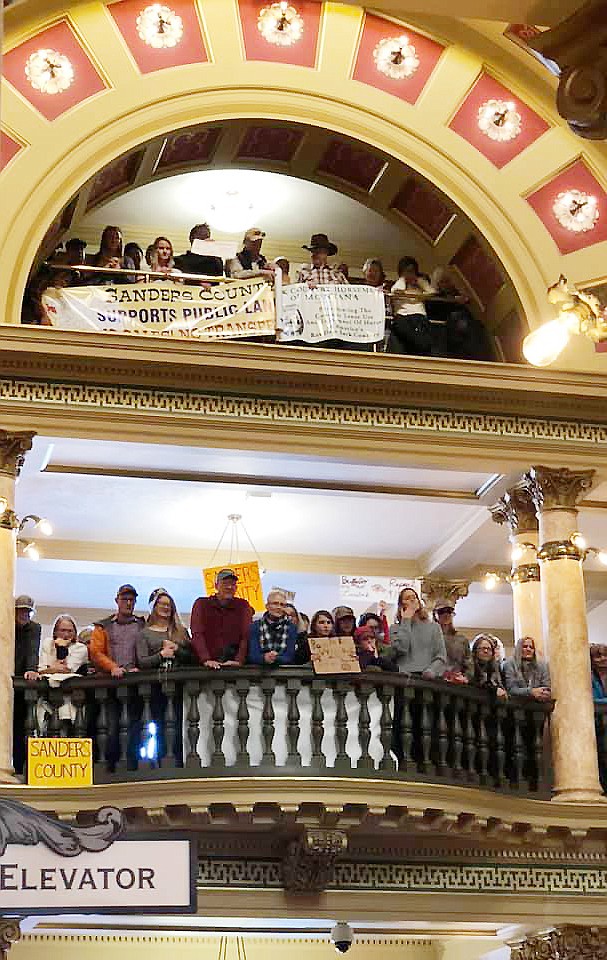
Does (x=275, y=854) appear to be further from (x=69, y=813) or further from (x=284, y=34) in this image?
(x=284, y=34)

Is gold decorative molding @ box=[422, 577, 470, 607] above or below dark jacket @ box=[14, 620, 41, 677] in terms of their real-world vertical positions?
above

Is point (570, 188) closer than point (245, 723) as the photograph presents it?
No

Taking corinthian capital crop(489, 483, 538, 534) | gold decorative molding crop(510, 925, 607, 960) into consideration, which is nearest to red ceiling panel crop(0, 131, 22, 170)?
corinthian capital crop(489, 483, 538, 534)

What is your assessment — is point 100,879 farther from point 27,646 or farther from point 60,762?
point 27,646

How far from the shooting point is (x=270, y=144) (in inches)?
699

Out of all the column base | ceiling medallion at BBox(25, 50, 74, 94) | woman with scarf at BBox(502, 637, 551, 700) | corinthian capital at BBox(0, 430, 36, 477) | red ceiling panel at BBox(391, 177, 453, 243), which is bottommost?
the column base

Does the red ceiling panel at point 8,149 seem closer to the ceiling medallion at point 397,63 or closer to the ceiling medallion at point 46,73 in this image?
the ceiling medallion at point 46,73

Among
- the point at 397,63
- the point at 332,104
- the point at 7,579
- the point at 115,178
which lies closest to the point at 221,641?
the point at 7,579

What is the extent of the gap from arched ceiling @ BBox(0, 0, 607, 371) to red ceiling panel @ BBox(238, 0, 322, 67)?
0.6 inches

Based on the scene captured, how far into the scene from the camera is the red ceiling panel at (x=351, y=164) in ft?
57.9

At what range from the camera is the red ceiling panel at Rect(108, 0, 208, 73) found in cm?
1670

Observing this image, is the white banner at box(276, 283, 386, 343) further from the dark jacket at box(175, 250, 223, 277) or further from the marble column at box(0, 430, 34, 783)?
the marble column at box(0, 430, 34, 783)

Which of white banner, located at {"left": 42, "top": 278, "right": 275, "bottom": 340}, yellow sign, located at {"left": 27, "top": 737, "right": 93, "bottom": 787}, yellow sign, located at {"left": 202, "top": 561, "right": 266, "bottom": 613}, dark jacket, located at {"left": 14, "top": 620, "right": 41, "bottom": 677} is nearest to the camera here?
yellow sign, located at {"left": 27, "top": 737, "right": 93, "bottom": 787}

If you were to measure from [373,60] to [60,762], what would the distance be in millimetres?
8139
